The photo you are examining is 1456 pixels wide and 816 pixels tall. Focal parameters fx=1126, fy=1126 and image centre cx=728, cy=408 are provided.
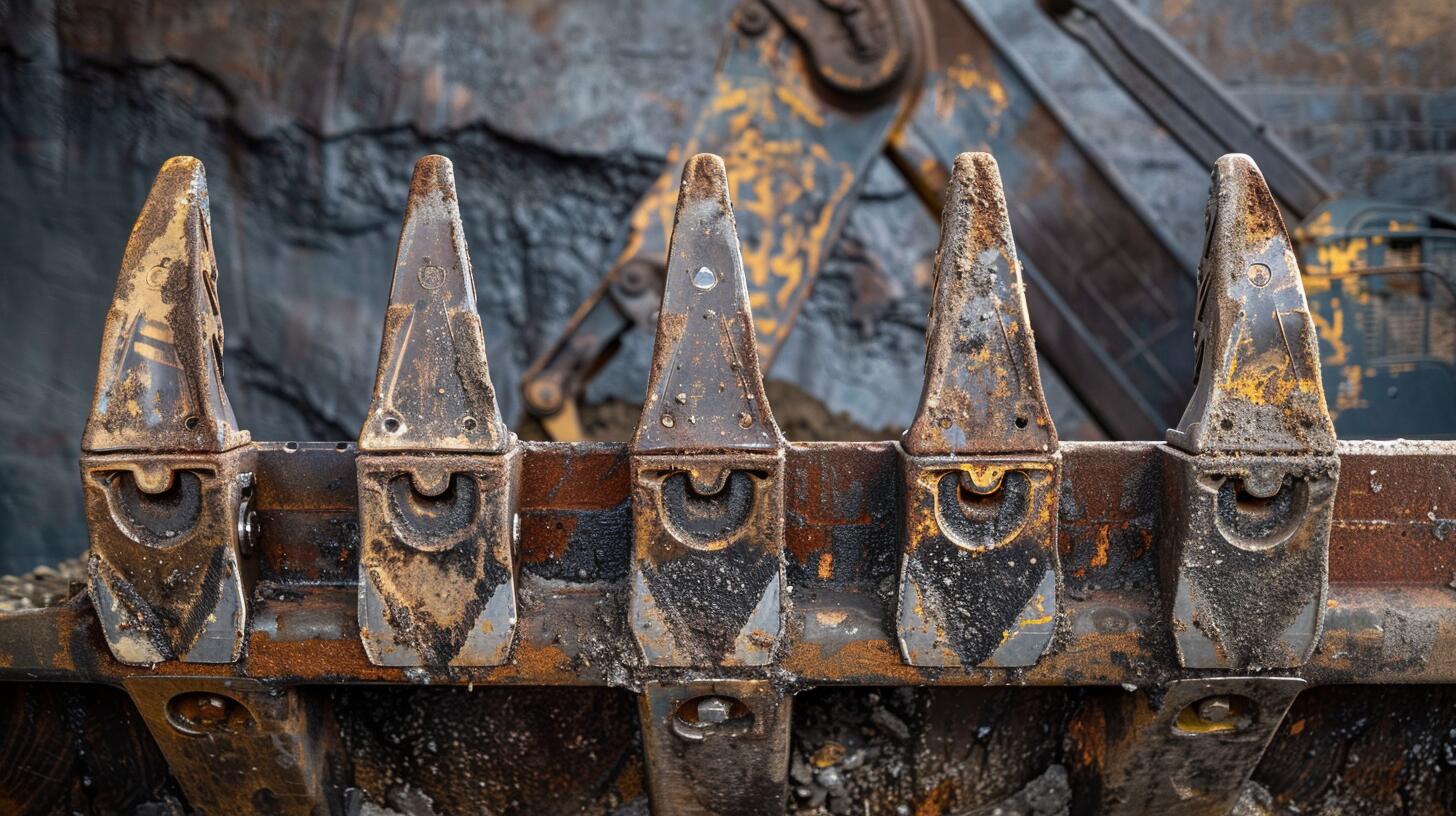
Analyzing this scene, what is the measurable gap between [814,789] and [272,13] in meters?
5.59

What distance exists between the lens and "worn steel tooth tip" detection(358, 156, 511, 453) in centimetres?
183

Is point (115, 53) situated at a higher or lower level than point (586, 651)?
higher

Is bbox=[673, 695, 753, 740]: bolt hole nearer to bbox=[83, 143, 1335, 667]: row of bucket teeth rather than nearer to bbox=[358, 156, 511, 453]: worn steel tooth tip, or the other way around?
bbox=[83, 143, 1335, 667]: row of bucket teeth

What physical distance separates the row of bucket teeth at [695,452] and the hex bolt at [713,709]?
11 centimetres

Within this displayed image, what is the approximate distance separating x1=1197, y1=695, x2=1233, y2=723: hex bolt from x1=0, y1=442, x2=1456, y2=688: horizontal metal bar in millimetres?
96

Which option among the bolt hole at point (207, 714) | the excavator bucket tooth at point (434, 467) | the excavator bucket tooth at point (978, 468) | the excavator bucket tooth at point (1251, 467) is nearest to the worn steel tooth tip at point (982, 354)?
the excavator bucket tooth at point (978, 468)

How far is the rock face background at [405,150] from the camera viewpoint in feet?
20.4

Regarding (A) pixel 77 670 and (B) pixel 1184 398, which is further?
(B) pixel 1184 398

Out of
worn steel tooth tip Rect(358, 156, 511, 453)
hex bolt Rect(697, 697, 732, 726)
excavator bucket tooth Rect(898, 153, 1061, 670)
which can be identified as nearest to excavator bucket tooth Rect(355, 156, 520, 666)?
worn steel tooth tip Rect(358, 156, 511, 453)

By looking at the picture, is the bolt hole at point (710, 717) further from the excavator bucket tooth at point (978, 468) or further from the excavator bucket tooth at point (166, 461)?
the excavator bucket tooth at point (166, 461)

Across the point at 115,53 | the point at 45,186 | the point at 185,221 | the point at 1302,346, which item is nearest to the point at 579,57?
the point at 115,53

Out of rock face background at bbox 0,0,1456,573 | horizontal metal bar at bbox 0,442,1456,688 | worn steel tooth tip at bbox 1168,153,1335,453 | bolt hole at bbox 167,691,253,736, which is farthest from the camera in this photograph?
rock face background at bbox 0,0,1456,573

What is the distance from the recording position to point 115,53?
6.17 meters

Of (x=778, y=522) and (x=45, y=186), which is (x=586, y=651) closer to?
(x=778, y=522)
